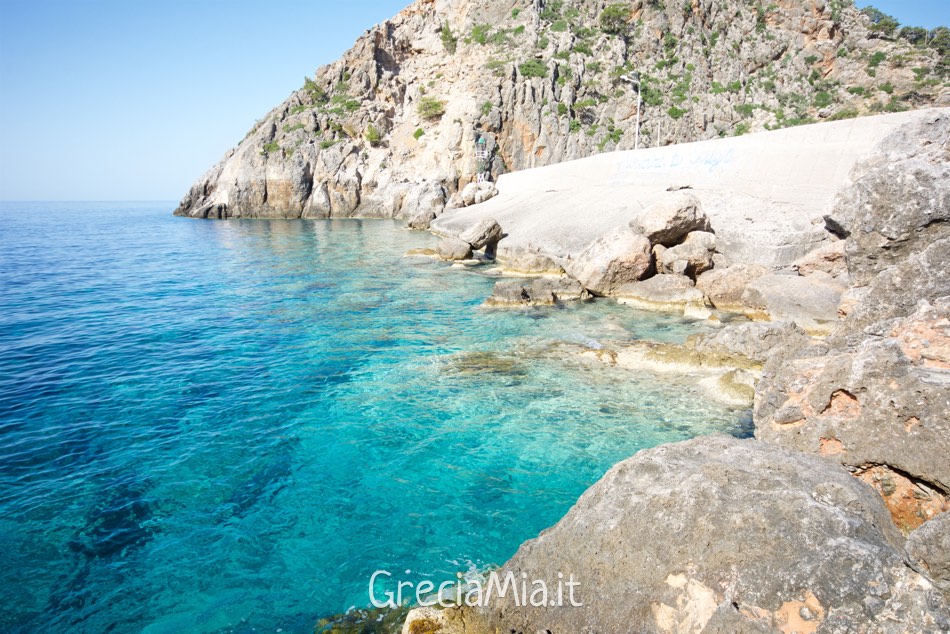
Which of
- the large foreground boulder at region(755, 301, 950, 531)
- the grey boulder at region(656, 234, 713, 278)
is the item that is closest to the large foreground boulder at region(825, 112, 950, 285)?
the large foreground boulder at region(755, 301, 950, 531)

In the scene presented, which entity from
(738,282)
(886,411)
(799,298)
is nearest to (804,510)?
(886,411)

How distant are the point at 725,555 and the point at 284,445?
671 cm

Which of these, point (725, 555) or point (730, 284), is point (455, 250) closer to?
point (730, 284)

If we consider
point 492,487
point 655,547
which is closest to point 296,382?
point 492,487

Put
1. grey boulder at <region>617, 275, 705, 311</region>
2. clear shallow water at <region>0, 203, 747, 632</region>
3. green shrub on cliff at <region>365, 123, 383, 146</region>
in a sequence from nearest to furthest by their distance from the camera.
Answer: clear shallow water at <region>0, 203, 747, 632</region> → grey boulder at <region>617, 275, 705, 311</region> → green shrub on cliff at <region>365, 123, 383, 146</region>

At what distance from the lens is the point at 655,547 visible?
3.37 m

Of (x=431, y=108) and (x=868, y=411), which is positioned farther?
(x=431, y=108)

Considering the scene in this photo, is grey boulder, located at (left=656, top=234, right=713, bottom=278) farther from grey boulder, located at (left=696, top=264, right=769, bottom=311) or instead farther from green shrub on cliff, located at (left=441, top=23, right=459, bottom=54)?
green shrub on cliff, located at (left=441, top=23, right=459, bottom=54)

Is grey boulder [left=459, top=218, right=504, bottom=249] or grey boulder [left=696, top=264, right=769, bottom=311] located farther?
grey boulder [left=459, top=218, right=504, bottom=249]

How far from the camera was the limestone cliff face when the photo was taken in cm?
4866

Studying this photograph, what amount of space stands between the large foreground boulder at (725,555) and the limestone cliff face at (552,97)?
4129 cm

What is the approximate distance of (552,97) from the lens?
1929 inches

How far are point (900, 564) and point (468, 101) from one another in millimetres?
52653

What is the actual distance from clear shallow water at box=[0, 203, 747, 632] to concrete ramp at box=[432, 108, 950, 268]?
18.2ft
